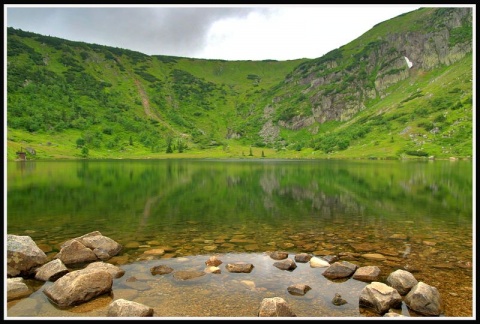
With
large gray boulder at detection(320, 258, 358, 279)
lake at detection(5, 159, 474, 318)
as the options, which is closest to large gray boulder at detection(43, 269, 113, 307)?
lake at detection(5, 159, 474, 318)

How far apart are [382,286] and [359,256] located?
625 centimetres

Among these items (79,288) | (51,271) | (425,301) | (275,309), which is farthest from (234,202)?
(425,301)

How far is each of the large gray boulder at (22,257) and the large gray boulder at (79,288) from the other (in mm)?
3047

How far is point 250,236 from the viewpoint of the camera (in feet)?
76.3

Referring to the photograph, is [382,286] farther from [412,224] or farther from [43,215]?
[43,215]

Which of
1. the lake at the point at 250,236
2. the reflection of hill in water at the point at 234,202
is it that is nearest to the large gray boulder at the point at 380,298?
the lake at the point at 250,236

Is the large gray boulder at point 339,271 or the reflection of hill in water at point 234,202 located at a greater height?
the large gray boulder at point 339,271

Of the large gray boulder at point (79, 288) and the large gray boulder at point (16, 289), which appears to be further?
the large gray boulder at point (16, 289)

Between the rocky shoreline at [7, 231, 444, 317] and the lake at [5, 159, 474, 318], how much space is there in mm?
378

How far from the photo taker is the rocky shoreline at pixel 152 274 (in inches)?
464

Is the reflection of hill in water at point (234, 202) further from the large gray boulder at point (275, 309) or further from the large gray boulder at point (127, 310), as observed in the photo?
the large gray boulder at point (275, 309)

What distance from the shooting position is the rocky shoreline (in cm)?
1179
